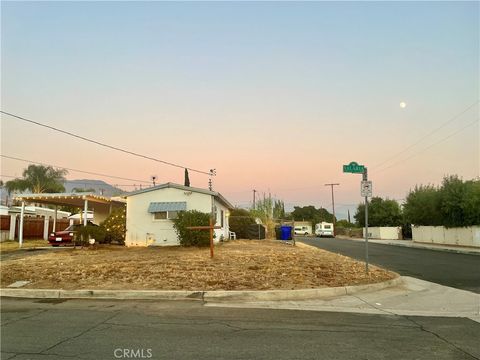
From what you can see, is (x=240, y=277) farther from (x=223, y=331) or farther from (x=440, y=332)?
(x=440, y=332)

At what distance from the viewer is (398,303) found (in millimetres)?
9875

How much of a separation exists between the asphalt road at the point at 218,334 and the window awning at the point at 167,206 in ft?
49.3

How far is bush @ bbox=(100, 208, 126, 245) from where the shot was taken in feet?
84.5

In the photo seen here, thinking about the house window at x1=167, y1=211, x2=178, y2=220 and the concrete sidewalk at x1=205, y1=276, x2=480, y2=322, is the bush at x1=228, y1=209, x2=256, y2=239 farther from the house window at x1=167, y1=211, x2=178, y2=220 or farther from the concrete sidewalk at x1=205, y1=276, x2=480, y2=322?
the concrete sidewalk at x1=205, y1=276, x2=480, y2=322

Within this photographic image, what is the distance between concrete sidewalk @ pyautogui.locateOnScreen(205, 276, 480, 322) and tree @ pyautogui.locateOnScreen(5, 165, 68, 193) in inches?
2194

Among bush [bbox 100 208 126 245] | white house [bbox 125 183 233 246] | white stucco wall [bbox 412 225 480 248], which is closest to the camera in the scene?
white house [bbox 125 183 233 246]

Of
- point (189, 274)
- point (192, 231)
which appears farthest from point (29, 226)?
point (189, 274)

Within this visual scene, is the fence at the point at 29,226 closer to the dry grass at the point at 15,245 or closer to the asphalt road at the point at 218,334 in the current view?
the dry grass at the point at 15,245

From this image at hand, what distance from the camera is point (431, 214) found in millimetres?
39875

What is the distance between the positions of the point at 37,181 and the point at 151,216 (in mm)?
41316

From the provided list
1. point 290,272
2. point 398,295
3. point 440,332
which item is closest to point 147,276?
point 290,272

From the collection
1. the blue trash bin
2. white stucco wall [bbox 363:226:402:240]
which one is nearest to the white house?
the blue trash bin

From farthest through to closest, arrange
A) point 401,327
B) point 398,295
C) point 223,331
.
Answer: point 398,295 < point 401,327 < point 223,331

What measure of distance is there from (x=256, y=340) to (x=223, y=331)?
0.71 meters
